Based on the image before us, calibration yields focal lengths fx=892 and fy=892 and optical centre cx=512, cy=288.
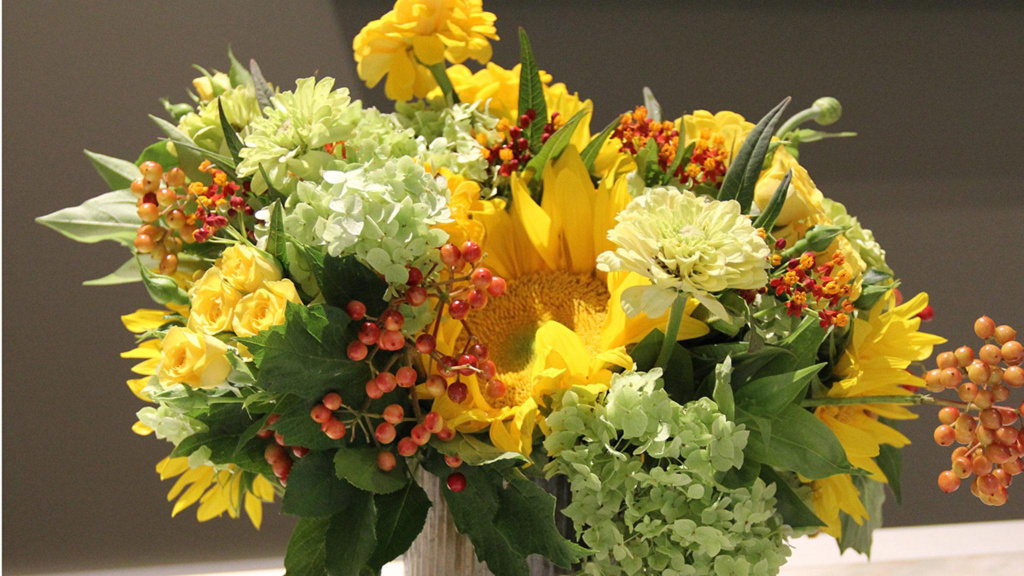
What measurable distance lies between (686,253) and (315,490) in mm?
234

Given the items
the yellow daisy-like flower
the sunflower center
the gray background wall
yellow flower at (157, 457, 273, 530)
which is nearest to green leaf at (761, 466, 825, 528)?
the yellow daisy-like flower

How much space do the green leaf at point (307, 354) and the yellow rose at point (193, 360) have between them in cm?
2

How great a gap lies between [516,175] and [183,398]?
245mm

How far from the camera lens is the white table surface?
1052 millimetres

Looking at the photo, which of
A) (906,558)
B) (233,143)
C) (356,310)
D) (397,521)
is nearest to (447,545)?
(397,521)

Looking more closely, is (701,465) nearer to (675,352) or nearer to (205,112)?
(675,352)

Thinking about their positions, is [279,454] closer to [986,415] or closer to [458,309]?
[458,309]

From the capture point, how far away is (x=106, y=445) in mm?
1271

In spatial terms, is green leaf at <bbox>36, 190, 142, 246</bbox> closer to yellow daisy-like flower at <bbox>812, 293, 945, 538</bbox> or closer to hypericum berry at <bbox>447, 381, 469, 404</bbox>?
hypericum berry at <bbox>447, 381, 469, 404</bbox>

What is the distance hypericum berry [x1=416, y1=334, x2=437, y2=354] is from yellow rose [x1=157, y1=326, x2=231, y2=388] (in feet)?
0.33

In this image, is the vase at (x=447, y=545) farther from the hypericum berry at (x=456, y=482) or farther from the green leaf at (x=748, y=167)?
the green leaf at (x=748, y=167)

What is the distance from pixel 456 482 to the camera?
0.48 meters

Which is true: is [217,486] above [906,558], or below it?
above

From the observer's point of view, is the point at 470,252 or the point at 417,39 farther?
the point at 417,39
